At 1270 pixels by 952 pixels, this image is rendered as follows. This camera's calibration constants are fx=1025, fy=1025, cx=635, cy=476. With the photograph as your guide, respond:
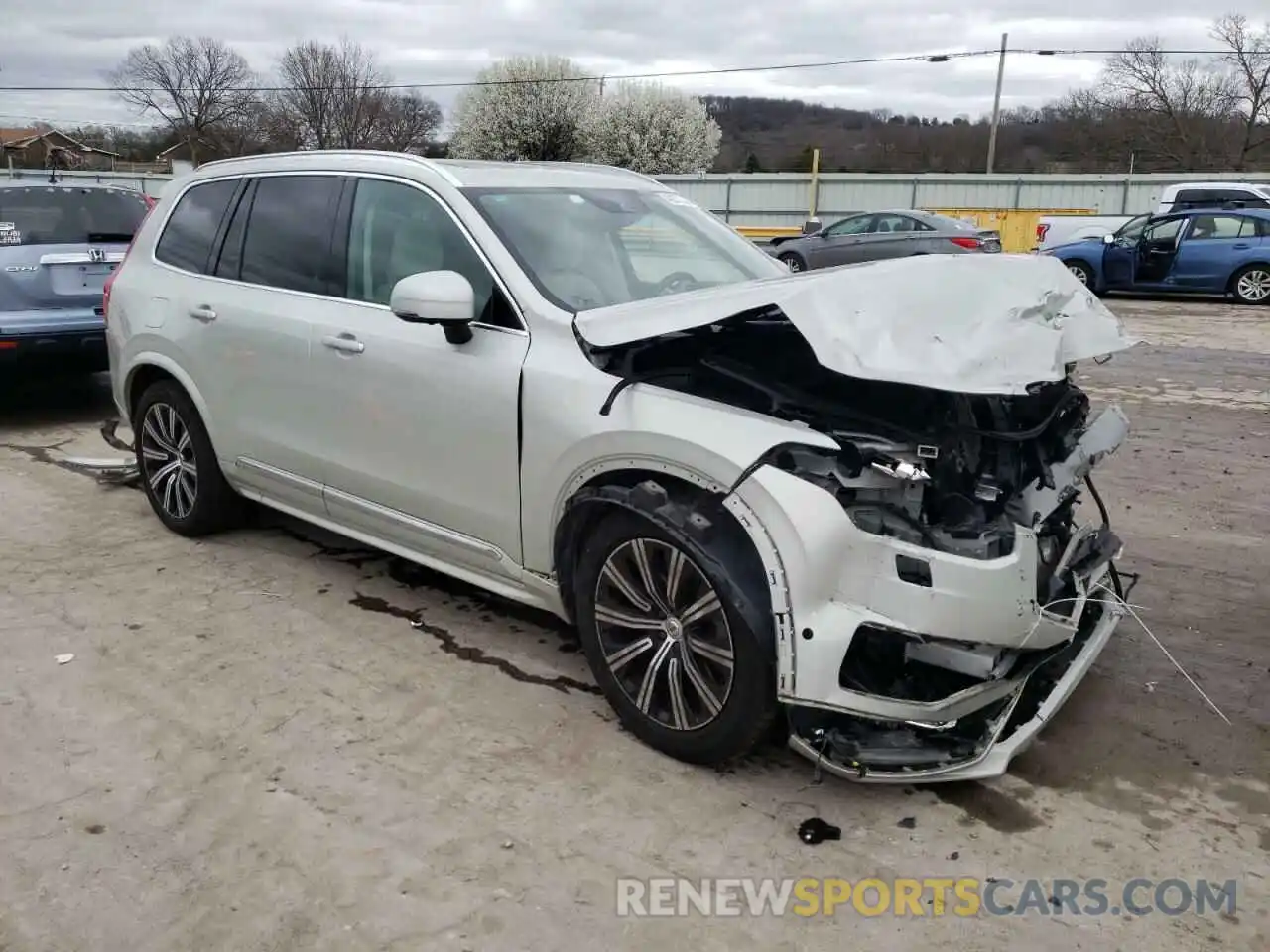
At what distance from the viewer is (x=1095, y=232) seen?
1903 centimetres

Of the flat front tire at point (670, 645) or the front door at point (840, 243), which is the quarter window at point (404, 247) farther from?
the front door at point (840, 243)

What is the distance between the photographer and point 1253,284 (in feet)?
54.6

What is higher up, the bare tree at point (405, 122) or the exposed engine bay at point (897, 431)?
the bare tree at point (405, 122)

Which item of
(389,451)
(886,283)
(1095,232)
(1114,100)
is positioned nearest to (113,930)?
(389,451)

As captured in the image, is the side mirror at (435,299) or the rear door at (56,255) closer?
the side mirror at (435,299)

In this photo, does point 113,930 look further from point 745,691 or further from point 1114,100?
point 1114,100

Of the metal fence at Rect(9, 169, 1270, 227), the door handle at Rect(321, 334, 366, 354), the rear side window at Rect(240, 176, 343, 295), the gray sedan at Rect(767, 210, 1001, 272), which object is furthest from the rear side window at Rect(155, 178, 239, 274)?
the metal fence at Rect(9, 169, 1270, 227)

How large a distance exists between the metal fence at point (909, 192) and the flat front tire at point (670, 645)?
26.4 metres

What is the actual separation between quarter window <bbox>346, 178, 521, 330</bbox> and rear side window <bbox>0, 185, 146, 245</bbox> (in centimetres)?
480

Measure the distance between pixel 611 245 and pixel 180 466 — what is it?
8.72ft

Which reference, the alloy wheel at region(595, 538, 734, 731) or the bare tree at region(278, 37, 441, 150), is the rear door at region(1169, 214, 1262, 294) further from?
the bare tree at region(278, 37, 441, 150)

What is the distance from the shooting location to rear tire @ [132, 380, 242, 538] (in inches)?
199

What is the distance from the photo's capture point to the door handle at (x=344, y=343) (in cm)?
404

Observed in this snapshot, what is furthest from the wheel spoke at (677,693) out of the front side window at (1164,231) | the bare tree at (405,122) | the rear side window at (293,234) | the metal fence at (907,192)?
the bare tree at (405,122)
